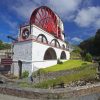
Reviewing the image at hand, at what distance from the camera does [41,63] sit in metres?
28.8

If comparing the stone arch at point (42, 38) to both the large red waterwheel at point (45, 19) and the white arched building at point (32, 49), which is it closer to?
the white arched building at point (32, 49)

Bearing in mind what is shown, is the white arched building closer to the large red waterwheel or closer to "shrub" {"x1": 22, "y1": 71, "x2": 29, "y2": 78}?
"shrub" {"x1": 22, "y1": 71, "x2": 29, "y2": 78}

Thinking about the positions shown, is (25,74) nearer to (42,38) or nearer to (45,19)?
(42,38)

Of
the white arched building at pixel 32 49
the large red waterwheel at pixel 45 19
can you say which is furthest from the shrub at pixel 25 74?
the large red waterwheel at pixel 45 19

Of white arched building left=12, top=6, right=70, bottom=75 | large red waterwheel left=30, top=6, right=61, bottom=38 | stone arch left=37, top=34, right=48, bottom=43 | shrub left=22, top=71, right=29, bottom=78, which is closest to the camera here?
shrub left=22, top=71, right=29, bottom=78

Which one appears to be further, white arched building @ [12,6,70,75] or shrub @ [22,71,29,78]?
white arched building @ [12,6,70,75]

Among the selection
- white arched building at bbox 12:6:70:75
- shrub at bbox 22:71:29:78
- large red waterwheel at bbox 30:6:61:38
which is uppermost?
large red waterwheel at bbox 30:6:61:38

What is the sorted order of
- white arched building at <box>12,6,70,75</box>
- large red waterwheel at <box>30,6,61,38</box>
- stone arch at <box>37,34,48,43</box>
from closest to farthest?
white arched building at <box>12,6,70,75</box> → stone arch at <box>37,34,48,43</box> → large red waterwheel at <box>30,6,61,38</box>

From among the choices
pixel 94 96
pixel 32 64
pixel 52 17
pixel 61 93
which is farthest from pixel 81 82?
pixel 52 17

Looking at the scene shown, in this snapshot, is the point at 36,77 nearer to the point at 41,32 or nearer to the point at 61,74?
the point at 61,74

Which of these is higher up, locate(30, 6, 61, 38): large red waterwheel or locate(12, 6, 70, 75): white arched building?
locate(30, 6, 61, 38): large red waterwheel

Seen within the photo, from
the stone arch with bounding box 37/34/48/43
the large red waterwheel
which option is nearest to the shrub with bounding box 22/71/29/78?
the stone arch with bounding box 37/34/48/43

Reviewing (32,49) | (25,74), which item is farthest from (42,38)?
(25,74)

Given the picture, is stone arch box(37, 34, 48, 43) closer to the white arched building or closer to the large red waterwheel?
the white arched building
